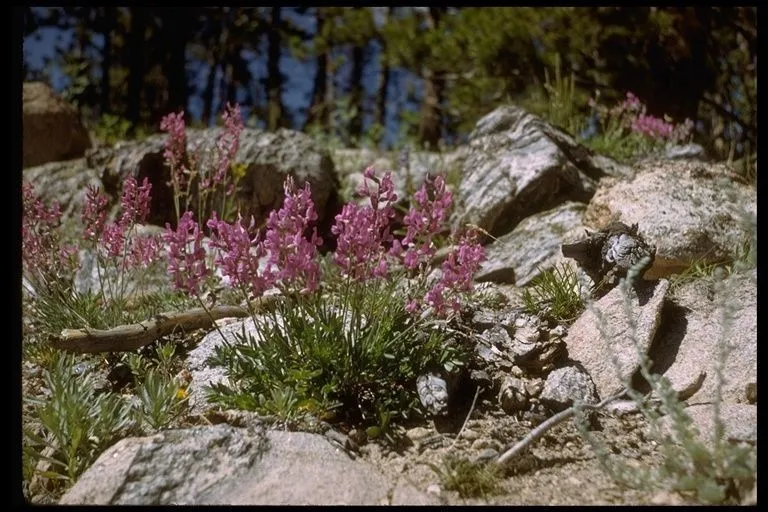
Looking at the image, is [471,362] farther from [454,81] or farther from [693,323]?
[454,81]

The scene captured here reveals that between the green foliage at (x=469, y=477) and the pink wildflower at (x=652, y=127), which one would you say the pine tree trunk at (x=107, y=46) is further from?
the green foliage at (x=469, y=477)

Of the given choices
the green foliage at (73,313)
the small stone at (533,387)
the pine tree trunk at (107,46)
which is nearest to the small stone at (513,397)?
the small stone at (533,387)

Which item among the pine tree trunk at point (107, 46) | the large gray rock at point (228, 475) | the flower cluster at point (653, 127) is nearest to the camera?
the large gray rock at point (228, 475)

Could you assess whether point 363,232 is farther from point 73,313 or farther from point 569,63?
point 569,63

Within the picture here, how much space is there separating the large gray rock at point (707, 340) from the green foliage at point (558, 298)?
1.92 feet

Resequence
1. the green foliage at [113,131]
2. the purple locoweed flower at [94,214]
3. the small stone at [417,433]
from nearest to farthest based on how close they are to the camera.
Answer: the small stone at [417,433] → the purple locoweed flower at [94,214] → the green foliage at [113,131]

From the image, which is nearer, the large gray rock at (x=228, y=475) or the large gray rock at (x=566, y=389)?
the large gray rock at (x=228, y=475)

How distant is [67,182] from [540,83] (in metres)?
6.84

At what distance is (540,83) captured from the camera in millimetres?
8516

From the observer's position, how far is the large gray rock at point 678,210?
4.08 metres

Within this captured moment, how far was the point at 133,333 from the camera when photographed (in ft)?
13.0

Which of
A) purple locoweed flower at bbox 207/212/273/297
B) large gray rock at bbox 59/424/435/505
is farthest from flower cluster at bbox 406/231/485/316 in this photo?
large gray rock at bbox 59/424/435/505

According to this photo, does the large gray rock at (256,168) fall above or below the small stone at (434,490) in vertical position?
above
